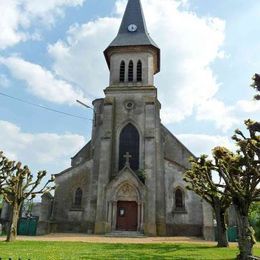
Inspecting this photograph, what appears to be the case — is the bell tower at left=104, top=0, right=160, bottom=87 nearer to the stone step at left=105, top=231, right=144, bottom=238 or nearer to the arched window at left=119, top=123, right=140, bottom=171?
the arched window at left=119, top=123, right=140, bottom=171

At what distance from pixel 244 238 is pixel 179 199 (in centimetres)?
1586

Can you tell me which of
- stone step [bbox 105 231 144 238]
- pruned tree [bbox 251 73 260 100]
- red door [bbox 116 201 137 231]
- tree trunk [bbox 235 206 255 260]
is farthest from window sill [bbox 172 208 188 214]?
pruned tree [bbox 251 73 260 100]

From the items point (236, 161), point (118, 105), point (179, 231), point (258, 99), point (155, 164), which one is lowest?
point (179, 231)

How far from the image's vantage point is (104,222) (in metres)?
25.9

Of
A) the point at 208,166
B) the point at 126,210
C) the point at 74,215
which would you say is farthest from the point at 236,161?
the point at 74,215

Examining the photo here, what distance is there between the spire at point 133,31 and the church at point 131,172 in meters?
0.13

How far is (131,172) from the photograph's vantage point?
27.0m

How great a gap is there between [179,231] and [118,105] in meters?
12.8

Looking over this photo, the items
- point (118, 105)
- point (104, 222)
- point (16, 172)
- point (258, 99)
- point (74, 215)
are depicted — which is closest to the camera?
point (258, 99)

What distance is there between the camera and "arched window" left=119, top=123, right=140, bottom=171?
28.6 m

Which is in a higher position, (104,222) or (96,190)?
(96,190)

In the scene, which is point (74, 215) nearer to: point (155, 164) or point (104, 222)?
point (104, 222)

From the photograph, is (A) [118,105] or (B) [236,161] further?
(A) [118,105]

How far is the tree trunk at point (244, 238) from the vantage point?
460 inches
